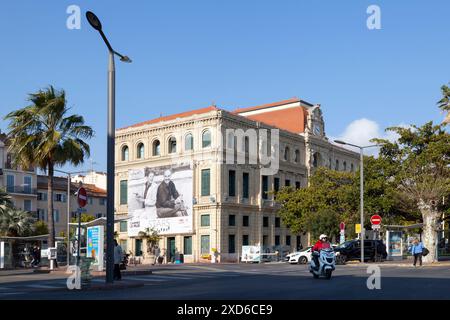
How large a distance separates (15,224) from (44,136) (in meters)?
21.5

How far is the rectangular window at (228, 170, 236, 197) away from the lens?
6394cm

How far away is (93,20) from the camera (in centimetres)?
1884

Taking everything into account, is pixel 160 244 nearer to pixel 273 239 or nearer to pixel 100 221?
pixel 273 239

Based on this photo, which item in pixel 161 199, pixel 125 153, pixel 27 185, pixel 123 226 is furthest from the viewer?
pixel 27 185

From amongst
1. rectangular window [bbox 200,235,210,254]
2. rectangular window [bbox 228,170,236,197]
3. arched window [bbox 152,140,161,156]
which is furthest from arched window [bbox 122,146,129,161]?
rectangular window [bbox 200,235,210,254]

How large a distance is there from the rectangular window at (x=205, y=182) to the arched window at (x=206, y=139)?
243cm

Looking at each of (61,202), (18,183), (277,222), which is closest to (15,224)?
(18,183)

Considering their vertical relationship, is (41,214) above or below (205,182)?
below

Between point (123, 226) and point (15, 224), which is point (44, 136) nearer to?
point (15, 224)

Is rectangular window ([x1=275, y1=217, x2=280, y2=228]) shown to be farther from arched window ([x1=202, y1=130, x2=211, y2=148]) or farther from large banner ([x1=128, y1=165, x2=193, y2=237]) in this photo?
arched window ([x1=202, y1=130, x2=211, y2=148])

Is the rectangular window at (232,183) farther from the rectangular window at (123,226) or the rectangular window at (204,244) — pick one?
the rectangular window at (123,226)

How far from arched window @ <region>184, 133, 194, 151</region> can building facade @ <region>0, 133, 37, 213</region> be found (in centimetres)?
2128

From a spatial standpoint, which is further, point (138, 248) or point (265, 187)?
point (265, 187)

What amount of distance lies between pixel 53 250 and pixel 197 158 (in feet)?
97.3
